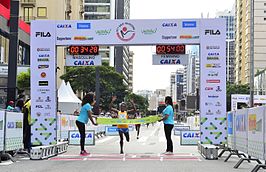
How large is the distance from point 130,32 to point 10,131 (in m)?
5.62

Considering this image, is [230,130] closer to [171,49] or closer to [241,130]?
[241,130]

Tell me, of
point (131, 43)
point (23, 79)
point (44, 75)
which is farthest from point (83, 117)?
point (23, 79)

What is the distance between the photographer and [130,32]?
18.1 metres

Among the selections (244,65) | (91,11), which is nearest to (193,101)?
(244,65)

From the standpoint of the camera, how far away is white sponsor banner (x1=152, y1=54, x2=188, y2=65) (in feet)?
62.4

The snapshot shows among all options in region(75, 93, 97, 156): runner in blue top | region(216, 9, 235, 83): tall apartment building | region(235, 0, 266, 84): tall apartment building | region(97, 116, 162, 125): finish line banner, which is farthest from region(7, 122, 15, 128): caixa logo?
region(216, 9, 235, 83): tall apartment building

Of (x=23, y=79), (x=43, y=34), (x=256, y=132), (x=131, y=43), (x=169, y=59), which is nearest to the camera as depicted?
(x=256, y=132)

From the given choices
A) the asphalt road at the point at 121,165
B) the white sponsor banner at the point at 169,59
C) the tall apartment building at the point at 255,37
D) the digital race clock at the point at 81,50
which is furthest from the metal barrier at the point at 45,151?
the tall apartment building at the point at 255,37

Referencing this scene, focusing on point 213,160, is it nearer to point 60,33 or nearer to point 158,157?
point 158,157

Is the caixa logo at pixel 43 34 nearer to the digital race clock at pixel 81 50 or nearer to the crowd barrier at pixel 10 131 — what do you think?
the digital race clock at pixel 81 50

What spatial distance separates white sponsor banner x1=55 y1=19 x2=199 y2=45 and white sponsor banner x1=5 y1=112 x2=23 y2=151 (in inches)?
138

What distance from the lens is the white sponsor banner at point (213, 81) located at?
58.5 ft

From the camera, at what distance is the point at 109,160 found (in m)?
15.5

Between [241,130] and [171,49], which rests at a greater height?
[171,49]
